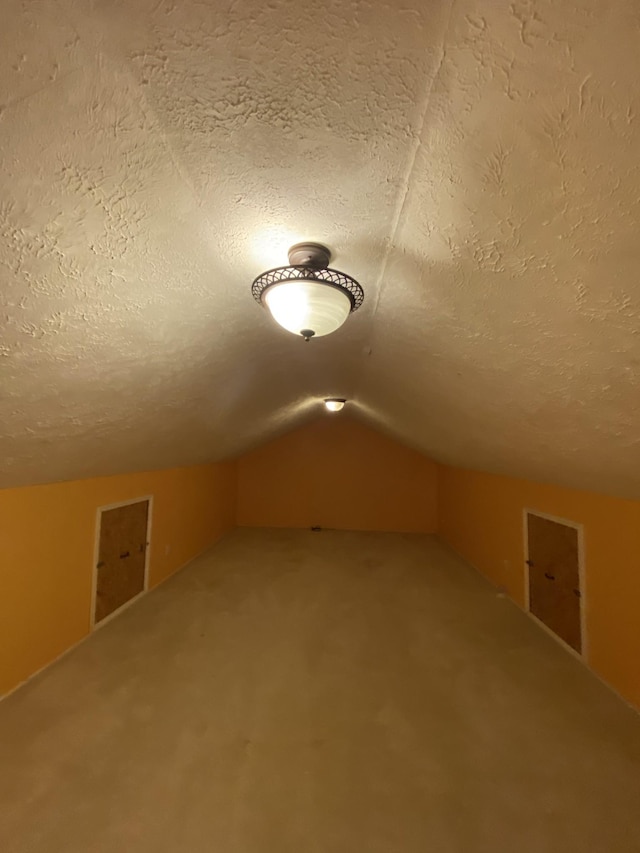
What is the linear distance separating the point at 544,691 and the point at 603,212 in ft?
8.57

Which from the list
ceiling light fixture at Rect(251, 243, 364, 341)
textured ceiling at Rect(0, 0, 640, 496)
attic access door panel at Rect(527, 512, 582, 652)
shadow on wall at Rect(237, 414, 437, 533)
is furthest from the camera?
shadow on wall at Rect(237, 414, 437, 533)

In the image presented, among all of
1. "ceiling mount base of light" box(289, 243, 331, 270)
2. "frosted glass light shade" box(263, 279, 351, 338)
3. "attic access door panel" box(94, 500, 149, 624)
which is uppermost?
"ceiling mount base of light" box(289, 243, 331, 270)

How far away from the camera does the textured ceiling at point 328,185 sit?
0.63 metres

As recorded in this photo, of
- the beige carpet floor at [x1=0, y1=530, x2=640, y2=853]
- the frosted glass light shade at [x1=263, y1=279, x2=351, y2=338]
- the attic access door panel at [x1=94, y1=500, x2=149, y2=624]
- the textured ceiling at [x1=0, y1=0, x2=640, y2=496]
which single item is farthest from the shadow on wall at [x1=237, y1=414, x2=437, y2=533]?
the frosted glass light shade at [x1=263, y1=279, x2=351, y2=338]

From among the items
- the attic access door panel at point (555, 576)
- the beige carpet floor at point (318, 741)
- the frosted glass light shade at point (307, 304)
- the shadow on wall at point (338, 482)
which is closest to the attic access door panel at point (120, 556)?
the beige carpet floor at point (318, 741)

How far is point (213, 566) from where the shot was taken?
15.4 feet

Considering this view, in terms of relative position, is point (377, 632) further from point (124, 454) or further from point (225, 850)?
point (124, 454)

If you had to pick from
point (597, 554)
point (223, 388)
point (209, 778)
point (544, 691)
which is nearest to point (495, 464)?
point (597, 554)

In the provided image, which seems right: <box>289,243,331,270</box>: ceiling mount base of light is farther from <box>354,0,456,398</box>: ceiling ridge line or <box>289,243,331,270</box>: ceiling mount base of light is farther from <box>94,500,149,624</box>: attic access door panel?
<box>94,500,149,624</box>: attic access door panel

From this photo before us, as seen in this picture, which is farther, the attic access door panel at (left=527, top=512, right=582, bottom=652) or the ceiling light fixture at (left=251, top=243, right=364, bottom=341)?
the attic access door panel at (left=527, top=512, right=582, bottom=652)

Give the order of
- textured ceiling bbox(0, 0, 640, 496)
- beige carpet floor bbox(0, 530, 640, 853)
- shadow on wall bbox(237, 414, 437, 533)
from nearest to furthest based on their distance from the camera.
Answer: textured ceiling bbox(0, 0, 640, 496) → beige carpet floor bbox(0, 530, 640, 853) → shadow on wall bbox(237, 414, 437, 533)

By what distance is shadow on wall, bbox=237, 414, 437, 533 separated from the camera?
6648 millimetres

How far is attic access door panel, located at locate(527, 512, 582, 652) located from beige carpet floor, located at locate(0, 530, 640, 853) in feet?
0.52

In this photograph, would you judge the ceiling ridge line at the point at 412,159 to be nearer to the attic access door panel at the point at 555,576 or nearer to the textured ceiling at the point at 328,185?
the textured ceiling at the point at 328,185
